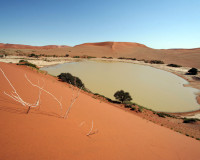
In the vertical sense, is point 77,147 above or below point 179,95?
above

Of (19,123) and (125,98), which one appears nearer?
(19,123)

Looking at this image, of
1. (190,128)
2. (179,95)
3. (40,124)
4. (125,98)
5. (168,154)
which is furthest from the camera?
(179,95)

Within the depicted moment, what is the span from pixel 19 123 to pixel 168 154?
12.9ft

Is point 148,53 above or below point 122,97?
above

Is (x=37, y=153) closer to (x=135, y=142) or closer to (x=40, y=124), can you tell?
(x=40, y=124)

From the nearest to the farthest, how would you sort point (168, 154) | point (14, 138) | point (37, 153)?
point (37, 153) < point (14, 138) < point (168, 154)

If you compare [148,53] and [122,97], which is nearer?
[122,97]

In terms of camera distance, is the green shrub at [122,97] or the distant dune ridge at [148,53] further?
the distant dune ridge at [148,53]

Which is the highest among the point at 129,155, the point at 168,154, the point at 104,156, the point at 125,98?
the point at 104,156

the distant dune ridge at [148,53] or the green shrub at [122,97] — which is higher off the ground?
the distant dune ridge at [148,53]

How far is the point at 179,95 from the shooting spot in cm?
1611

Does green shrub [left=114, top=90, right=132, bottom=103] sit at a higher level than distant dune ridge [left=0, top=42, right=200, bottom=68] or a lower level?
lower

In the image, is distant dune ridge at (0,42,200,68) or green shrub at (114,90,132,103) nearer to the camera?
green shrub at (114,90,132,103)

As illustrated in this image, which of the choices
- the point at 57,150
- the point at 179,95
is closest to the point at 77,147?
the point at 57,150
